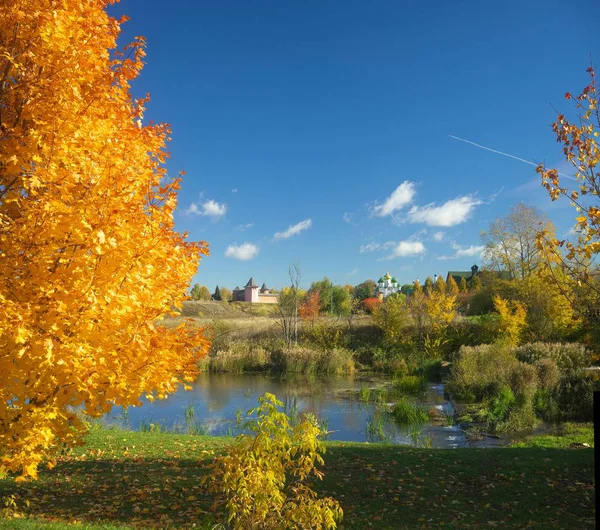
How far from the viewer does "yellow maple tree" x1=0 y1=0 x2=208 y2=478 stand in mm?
4301

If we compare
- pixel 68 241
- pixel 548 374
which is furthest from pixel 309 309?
pixel 68 241

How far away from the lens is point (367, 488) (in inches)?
301

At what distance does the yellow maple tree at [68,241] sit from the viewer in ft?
14.1

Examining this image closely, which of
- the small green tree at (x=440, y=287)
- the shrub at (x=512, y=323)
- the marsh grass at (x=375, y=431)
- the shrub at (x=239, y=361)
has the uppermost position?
the small green tree at (x=440, y=287)

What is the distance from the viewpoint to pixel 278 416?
4.40 metres

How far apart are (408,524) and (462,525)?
751 millimetres

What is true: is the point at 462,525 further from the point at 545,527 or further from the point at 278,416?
the point at 278,416

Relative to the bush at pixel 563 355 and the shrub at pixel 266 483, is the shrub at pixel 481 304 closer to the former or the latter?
the bush at pixel 563 355

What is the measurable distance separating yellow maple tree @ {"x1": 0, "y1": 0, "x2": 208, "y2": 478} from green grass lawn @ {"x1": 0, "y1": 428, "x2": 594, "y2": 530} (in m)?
1.66

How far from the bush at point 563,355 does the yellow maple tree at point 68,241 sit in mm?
16584

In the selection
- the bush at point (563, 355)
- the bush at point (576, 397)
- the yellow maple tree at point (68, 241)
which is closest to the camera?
the yellow maple tree at point (68, 241)

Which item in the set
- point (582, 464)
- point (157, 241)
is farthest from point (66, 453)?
point (582, 464)

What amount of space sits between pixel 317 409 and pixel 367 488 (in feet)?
30.8

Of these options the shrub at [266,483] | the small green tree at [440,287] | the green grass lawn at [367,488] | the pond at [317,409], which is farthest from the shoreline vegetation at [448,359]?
the small green tree at [440,287]
